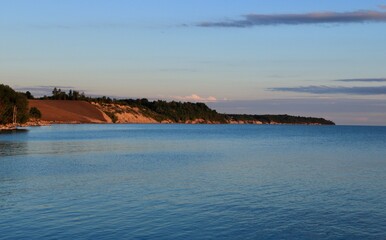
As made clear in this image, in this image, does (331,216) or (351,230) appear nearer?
(351,230)

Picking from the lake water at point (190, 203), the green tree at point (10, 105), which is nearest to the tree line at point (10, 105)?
the green tree at point (10, 105)

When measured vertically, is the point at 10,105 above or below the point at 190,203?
above

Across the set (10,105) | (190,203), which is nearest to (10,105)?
(10,105)

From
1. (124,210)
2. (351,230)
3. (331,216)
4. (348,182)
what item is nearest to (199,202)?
(124,210)

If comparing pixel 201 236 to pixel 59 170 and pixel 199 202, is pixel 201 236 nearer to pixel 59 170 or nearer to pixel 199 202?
pixel 199 202

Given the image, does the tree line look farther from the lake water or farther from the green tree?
the lake water

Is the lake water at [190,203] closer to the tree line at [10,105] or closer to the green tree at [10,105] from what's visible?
the green tree at [10,105]

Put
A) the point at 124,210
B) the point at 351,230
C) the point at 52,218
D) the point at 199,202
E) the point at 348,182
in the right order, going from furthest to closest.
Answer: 1. the point at 348,182
2. the point at 199,202
3. the point at 124,210
4. the point at 52,218
5. the point at 351,230

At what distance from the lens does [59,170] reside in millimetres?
53500

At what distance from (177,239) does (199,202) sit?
9.28 m

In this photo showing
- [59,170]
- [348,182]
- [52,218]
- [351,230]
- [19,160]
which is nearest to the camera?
[351,230]

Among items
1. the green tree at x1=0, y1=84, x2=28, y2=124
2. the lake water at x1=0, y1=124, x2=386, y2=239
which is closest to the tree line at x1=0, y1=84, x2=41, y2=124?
the green tree at x1=0, y1=84, x2=28, y2=124

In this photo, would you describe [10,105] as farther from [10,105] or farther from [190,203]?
[190,203]

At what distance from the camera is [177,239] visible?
24766mm
